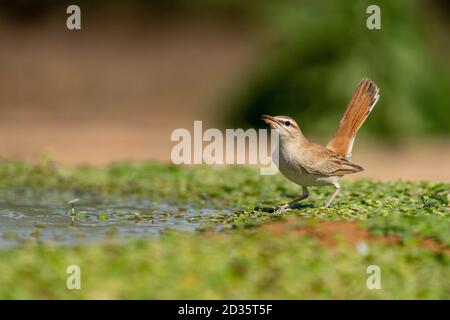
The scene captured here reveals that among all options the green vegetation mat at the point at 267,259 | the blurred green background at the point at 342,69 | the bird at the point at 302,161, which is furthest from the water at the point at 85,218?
the blurred green background at the point at 342,69

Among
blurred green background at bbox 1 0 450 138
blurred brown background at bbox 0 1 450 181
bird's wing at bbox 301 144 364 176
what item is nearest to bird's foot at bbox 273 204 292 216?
bird's wing at bbox 301 144 364 176

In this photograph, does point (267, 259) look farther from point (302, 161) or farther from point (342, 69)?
point (342, 69)

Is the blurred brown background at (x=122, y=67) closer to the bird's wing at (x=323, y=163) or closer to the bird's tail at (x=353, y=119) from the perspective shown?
the bird's tail at (x=353, y=119)

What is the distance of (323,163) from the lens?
8.27 m

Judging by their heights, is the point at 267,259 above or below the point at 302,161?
below

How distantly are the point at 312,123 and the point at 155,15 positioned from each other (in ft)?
39.4

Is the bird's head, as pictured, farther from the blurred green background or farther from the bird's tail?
the blurred green background

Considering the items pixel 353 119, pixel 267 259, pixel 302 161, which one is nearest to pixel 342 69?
pixel 353 119

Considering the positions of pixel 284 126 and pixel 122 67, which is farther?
pixel 122 67

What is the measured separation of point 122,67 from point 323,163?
63.2 ft

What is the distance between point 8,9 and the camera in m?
27.4

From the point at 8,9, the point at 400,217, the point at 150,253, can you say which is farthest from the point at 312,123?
the point at 8,9

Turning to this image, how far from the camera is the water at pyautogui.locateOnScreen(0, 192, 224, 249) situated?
23.4 feet
